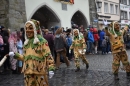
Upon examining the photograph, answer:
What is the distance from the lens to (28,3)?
16.3m

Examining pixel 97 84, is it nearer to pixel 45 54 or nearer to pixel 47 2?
pixel 45 54

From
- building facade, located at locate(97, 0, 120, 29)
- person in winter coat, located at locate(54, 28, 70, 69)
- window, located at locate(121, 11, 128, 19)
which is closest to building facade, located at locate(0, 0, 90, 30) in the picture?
person in winter coat, located at locate(54, 28, 70, 69)

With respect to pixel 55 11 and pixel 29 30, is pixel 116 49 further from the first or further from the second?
pixel 55 11

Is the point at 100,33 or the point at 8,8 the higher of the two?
the point at 8,8

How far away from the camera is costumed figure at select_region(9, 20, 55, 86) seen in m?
4.88

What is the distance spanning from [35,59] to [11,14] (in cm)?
1019

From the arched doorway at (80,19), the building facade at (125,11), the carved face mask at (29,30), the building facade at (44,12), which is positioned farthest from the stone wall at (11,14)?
the building facade at (125,11)

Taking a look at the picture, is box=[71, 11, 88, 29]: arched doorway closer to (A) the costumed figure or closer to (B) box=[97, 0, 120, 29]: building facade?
(B) box=[97, 0, 120, 29]: building facade

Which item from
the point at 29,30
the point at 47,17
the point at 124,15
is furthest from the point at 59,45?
the point at 124,15

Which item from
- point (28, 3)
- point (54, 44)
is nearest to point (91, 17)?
point (28, 3)

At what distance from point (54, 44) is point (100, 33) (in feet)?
23.7

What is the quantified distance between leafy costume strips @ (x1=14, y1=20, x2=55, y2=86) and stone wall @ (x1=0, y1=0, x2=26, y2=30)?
9.70m

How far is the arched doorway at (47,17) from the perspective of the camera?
19141 mm

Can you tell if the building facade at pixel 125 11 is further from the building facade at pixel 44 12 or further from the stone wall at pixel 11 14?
the stone wall at pixel 11 14
